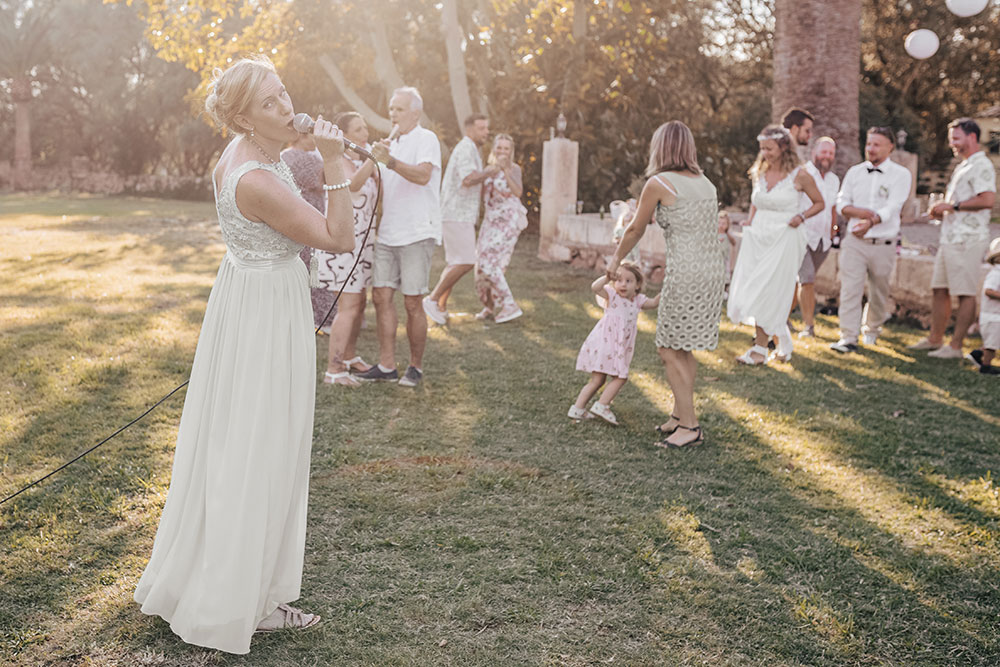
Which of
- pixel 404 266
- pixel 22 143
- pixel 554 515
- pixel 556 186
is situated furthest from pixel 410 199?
pixel 22 143

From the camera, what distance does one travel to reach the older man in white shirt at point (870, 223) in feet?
26.9

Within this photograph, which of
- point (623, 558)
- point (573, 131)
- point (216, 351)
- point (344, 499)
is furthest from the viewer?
point (573, 131)

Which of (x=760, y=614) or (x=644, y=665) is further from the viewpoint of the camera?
(x=760, y=614)

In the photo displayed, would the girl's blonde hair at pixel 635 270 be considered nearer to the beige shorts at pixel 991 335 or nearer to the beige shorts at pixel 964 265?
the beige shorts at pixel 991 335

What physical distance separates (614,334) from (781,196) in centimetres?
269

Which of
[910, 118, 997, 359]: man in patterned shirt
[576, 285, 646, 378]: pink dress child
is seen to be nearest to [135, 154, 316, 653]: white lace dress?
[576, 285, 646, 378]: pink dress child

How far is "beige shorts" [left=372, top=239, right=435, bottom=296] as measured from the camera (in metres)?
6.65

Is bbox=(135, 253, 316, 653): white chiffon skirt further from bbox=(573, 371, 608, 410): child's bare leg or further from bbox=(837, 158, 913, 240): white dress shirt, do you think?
bbox=(837, 158, 913, 240): white dress shirt

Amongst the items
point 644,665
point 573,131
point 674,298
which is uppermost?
point 573,131

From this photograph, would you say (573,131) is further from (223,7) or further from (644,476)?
(644,476)

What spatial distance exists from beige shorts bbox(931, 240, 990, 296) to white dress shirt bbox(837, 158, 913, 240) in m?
0.52

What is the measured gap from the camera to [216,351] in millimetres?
3123

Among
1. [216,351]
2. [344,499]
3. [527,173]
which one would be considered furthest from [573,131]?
[216,351]

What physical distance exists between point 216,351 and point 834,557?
9.53 feet
